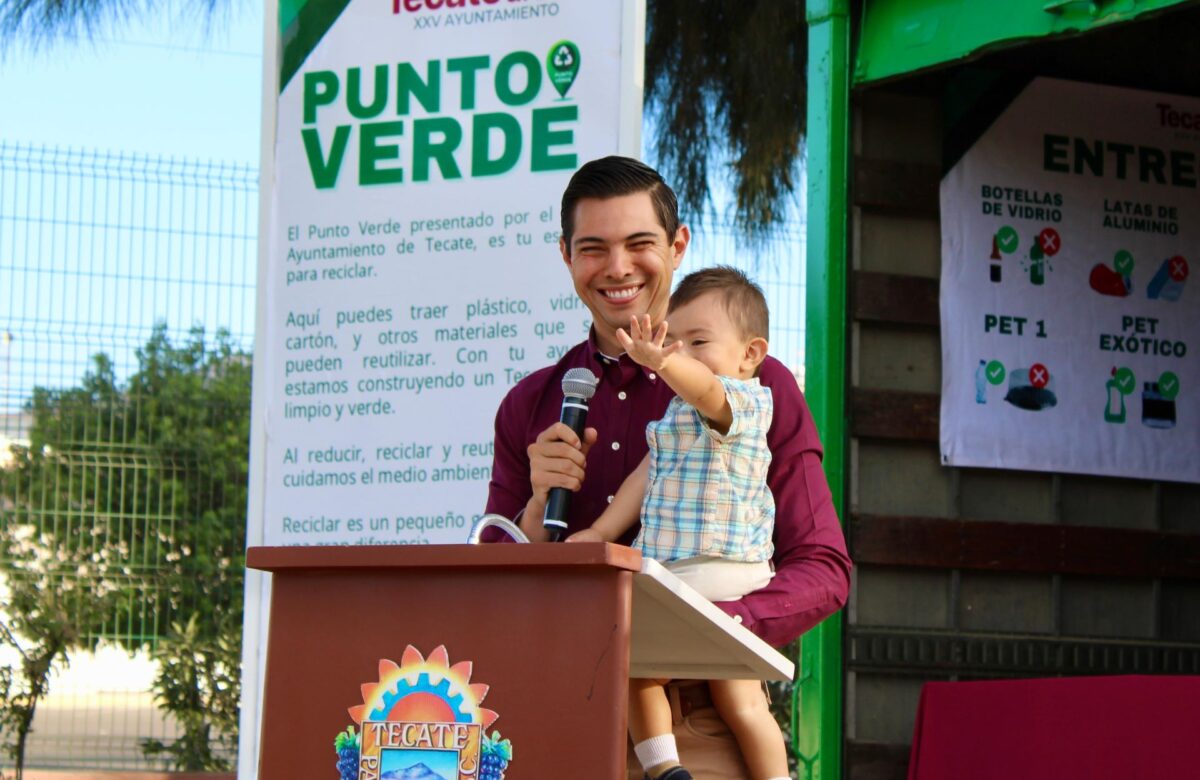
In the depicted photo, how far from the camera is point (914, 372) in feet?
17.4

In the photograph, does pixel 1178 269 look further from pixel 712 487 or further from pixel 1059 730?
pixel 712 487

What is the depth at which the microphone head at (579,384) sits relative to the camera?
2.68 metres

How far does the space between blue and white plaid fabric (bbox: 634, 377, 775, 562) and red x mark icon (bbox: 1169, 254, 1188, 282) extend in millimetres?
3551

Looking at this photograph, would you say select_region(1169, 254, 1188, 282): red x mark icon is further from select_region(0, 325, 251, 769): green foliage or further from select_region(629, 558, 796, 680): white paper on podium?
select_region(0, 325, 251, 769): green foliage

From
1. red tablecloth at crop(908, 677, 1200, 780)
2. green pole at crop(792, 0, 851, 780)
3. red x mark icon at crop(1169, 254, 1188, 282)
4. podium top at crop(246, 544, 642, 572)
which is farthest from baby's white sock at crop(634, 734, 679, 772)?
red x mark icon at crop(1169, 254, 1188, 282)

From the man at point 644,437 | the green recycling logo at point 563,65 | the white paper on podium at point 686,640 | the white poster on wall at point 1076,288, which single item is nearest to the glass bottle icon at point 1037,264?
the white poster on wall at point 1076,288

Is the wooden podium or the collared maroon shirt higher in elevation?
the collared maroon shirt

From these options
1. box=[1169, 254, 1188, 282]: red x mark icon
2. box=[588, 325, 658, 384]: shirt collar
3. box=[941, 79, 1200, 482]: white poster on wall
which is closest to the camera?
box=[588, 325, 658, 384]: shirt collar

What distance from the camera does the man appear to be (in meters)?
2.63

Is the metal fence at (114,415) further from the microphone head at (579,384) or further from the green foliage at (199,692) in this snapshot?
the microphone head at (579,384)

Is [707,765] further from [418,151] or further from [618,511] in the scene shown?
[418,151]

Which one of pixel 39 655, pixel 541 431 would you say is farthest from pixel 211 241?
pixel 541 431

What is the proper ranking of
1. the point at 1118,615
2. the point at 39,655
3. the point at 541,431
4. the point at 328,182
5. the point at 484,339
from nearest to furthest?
1. the point at 541,431
2. the point at 484,339
3. the point at 328,182
4. the point at 1118,615
5. the point at 39,655

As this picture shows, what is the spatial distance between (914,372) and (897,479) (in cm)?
35
